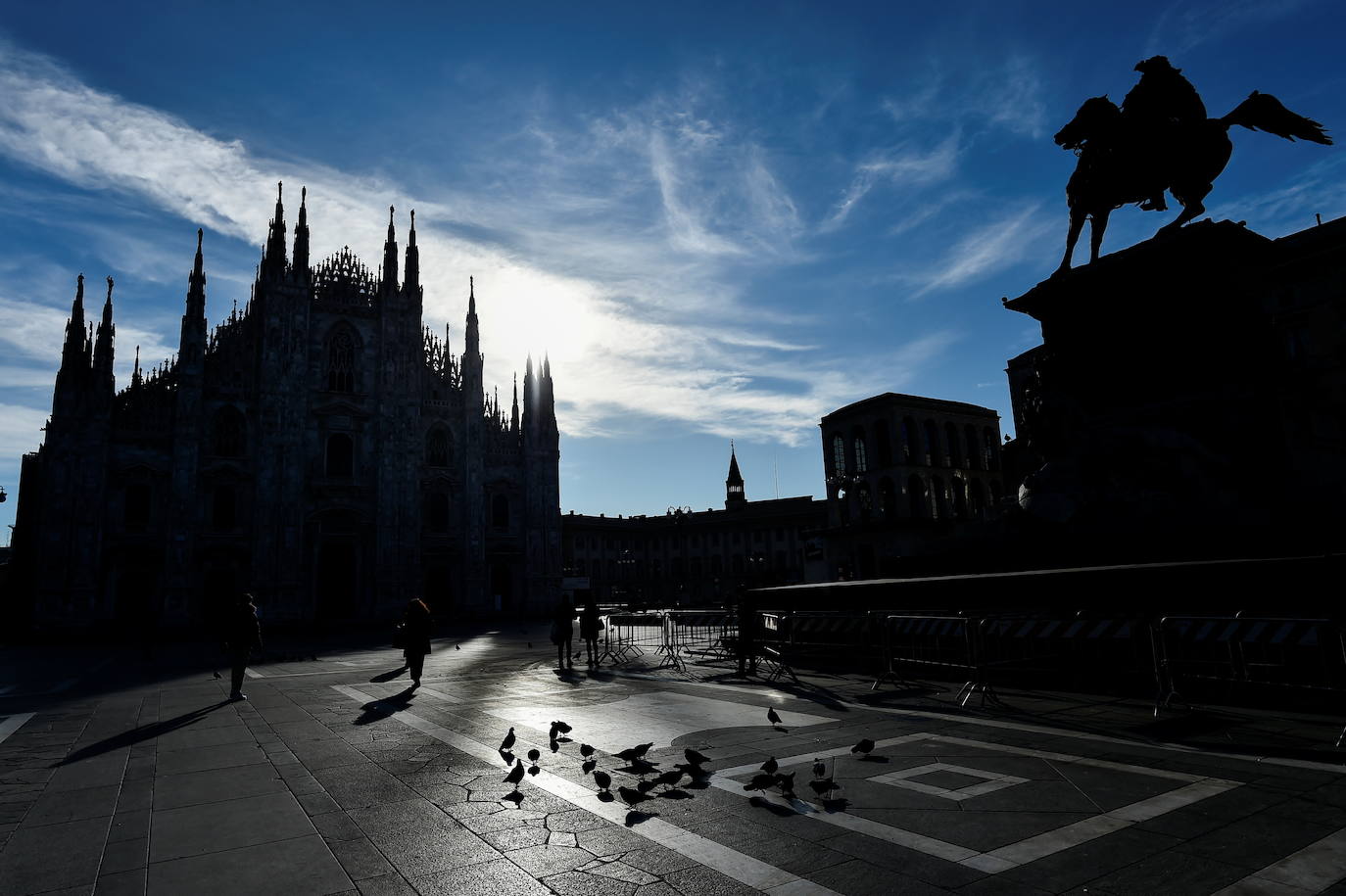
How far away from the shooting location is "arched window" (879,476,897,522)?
61.7m

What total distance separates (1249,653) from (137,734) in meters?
13.0

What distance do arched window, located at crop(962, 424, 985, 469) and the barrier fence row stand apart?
5835 centimetres

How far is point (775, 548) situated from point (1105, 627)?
76791 millimetres

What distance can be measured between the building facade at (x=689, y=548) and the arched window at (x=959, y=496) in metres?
18.5

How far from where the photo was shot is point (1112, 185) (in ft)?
43.1

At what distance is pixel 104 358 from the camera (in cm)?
3934

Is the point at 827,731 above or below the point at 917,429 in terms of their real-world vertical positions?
below

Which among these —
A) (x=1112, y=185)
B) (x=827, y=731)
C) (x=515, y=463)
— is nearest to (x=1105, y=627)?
(x=827, y=731)

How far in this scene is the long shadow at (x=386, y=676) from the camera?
1409 centimetres

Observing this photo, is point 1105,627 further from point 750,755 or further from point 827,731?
point 750,755

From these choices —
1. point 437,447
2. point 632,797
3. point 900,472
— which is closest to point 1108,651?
point 632,797

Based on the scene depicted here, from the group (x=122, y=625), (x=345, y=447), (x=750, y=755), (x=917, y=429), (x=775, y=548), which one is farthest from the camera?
(x=775, y=548)

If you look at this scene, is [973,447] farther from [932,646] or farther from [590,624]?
[932,646]

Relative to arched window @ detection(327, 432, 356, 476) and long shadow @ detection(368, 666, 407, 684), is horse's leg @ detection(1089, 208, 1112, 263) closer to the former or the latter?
long shadow @ detection(368, 666, 407, 684)
